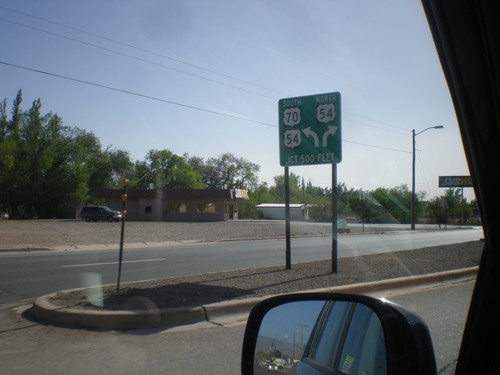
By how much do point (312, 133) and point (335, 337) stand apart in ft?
31.1

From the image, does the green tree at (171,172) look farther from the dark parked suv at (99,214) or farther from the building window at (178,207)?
the dark parked suv at (99,214)

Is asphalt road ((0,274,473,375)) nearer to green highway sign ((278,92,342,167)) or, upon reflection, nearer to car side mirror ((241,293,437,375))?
car side mirror ((241,293,437,375))

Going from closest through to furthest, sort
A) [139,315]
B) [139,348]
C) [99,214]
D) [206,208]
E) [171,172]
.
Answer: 1. [139,348]
2. [139,315]
3. [99,214]
4. [206,208]
5. [171,172]

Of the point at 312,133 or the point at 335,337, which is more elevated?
the point at 312,133

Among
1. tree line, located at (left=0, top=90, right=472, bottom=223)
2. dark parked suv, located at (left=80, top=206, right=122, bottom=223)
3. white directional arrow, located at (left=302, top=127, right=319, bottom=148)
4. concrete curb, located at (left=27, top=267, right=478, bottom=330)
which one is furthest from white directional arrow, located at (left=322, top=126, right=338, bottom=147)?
dark parked suv, located at (left=80, top=206, right=122, bottom=223)

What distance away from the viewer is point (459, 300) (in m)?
8.01

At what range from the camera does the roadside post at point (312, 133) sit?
11070 mm

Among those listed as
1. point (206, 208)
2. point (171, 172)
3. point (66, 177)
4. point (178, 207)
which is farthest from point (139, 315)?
point (171, 172)

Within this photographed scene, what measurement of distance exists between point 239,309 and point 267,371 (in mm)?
4926

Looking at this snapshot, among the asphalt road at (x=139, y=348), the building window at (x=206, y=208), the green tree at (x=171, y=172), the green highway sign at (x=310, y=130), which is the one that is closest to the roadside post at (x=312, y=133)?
the green highway sign at (x=310, y=130)

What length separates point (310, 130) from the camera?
11.4 m

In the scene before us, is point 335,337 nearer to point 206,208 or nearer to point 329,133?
point 329,133

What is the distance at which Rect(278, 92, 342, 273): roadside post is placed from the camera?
1107 centimetres

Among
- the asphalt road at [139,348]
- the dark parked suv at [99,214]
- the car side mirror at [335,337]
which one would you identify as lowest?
the asphalt road at [139,348]
